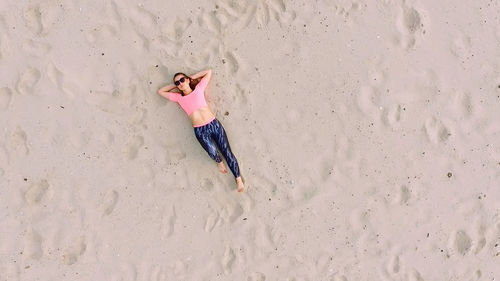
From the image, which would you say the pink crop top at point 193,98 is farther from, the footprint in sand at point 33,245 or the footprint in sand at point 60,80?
the footprint in sand at point 33,245

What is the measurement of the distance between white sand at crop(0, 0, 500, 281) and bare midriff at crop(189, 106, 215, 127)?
0.17m

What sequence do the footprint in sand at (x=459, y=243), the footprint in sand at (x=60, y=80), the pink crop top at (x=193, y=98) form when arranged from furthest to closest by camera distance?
the footprint in sand at (x=459, y=243), the footprint in sand at (x=60, y=80), the pink crop top at (x=193, y=98)

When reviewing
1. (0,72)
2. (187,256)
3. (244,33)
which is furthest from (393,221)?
(0,72)

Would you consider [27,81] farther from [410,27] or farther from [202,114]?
[410,27]

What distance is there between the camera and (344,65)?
14.0 feet

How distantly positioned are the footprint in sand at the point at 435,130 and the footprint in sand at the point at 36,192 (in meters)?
3.54

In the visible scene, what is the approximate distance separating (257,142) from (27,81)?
85.0 inches

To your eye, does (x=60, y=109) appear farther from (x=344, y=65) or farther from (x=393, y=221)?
(x=393, y=221)

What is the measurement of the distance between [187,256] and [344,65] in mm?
2287

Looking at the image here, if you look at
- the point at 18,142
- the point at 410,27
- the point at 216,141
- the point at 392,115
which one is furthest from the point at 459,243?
the point at 18,142

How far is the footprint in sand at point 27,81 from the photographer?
418 centimetres

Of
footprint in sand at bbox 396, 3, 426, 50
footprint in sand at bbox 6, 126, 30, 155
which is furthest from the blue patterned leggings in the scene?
footprint in sand at bbox 396, 3, 426, 50

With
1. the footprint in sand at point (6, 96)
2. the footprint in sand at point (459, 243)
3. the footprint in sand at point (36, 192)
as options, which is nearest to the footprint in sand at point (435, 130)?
the footprint in sand at point (459, 243)

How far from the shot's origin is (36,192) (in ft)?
13.9
